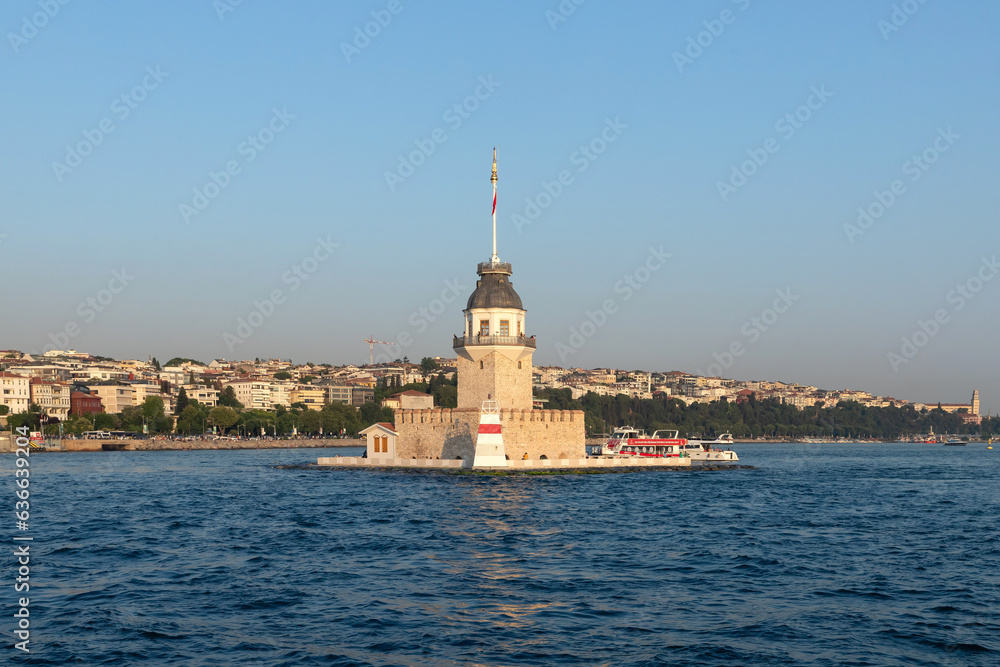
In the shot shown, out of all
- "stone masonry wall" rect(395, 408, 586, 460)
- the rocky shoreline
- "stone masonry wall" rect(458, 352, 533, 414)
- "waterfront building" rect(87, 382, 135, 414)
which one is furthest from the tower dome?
"waterfront building" rect(87, 382, 135, 414)

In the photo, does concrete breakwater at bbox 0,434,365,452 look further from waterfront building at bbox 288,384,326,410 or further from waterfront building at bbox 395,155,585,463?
waterfront building at bbox 395,155,585,463

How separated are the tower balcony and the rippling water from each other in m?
13.2

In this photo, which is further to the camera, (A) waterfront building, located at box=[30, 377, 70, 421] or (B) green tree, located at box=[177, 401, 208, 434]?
(A) waterfront building, located at box=[30, 377, 70, 421]

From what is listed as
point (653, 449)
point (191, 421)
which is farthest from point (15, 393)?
point (653, 449)

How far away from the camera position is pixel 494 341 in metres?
48.9

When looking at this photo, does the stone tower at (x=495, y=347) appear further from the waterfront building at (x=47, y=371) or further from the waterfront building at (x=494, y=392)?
the waterfront building at (x=47, y=371)

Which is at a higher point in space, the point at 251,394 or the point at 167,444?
the point at 251,394

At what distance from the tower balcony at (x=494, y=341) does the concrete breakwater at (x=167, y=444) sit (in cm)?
6049

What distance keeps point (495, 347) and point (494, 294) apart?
9.75 ft

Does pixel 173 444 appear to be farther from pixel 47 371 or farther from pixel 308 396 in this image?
pixel 308 396

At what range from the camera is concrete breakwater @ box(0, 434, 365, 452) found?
9644 centimetres

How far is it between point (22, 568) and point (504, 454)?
28079 millimetres

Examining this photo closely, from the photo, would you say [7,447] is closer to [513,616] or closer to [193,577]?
[193,577]

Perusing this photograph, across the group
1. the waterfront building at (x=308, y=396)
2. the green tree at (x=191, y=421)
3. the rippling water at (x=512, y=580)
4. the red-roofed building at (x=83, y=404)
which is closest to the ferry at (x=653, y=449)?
the rippling water at (x=512, y=580)
